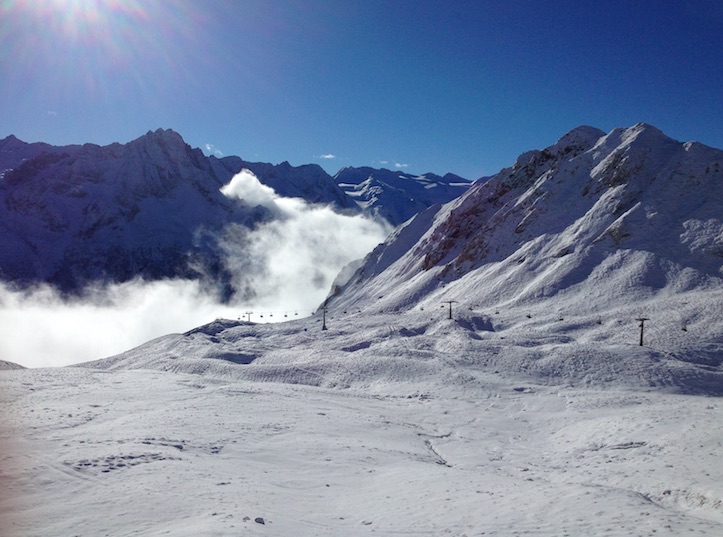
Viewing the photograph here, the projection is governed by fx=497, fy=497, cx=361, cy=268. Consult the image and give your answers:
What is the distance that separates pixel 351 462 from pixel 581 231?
199 feet

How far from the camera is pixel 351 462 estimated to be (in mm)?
20500

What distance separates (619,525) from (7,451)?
2047 cm

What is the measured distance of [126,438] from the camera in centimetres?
2091

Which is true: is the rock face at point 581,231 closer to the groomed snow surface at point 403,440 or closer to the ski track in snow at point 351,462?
the groomed snow surface at point 403,440

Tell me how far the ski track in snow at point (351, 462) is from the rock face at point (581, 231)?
28.4 meters

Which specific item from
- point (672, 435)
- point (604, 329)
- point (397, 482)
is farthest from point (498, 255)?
point (397, 482)

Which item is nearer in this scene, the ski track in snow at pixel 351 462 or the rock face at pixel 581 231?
the ski track in snow at pixel 351 462

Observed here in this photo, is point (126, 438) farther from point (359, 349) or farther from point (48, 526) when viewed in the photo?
point (359, 349)

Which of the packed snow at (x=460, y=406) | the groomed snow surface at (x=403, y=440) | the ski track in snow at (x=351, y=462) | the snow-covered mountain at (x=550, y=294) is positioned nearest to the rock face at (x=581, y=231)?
the snow-covered mountain at (x=550, y=294)

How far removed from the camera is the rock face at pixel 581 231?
57875 millimetres

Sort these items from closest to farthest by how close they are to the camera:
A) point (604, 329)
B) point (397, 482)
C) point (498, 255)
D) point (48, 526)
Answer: point (48, 526) → point (397, 482) → point (604, 329) → point (498, 255)

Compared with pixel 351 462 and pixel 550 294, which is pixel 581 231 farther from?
pixel 351 462

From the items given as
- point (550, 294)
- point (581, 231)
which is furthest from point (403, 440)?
point (581, 231)

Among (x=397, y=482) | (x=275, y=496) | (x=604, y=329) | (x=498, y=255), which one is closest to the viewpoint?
(x=275, y=496)
